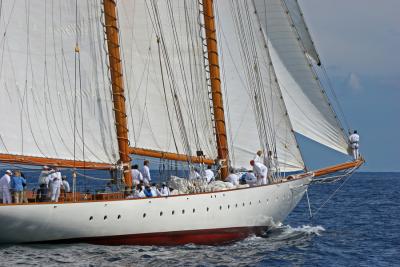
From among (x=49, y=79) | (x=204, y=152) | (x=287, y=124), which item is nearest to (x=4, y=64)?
(x=49, y=79)

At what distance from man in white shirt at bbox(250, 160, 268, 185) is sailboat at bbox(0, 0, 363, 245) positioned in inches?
23.4

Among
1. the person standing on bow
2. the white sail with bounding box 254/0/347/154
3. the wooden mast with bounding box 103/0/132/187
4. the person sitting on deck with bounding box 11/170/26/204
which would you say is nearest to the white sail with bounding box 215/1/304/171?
the white sail with bounding box 254/0/347/154

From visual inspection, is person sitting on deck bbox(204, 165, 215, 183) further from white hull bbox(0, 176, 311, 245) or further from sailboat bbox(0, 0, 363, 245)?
white hull bbox(0, 176, 311, 245)

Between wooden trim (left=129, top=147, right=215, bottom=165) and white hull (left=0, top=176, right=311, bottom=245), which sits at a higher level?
wooden trim (left=129, top=147, right=215, bottom=165)

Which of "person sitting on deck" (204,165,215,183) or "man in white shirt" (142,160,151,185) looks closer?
"man in white shirt" (142,160,151,185)

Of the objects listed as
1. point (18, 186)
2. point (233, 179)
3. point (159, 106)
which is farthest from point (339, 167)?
point (18, 186)

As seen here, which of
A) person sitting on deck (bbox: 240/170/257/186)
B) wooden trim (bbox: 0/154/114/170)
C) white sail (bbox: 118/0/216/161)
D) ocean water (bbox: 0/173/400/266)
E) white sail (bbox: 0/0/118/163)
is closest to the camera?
ocean water (bbox: 0/173/400/266)

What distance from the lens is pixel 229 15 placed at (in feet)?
141

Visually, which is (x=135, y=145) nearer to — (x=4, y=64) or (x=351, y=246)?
(x=4, y=64)

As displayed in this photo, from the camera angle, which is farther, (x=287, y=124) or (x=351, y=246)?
(x=287, y=124)

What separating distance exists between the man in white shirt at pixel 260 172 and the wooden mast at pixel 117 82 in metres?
5.98

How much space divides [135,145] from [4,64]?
8.64 metres

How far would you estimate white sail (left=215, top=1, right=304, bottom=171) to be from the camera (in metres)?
41.8

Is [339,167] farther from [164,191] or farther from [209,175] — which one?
[164,191]
